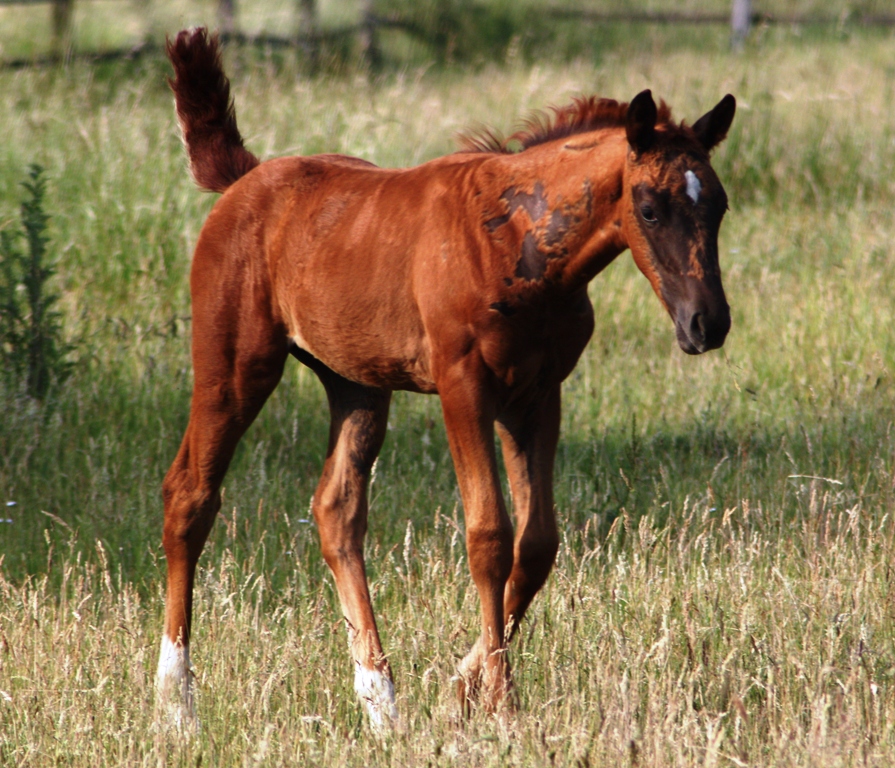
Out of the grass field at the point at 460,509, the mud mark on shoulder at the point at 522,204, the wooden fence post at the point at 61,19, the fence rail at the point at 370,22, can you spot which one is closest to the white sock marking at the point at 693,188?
the mud mark on shoulder at the point at 522,204

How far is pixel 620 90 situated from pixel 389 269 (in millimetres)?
7849

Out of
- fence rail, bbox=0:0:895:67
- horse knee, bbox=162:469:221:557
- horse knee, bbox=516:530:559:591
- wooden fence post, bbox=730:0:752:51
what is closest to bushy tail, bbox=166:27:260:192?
horse knee, bbox=162:469:221:557

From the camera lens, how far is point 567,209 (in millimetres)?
3195

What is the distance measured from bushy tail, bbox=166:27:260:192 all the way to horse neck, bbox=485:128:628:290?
4.57ft

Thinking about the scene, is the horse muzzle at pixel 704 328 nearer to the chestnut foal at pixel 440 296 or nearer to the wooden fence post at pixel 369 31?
the chestnut foal at pixel 440 296

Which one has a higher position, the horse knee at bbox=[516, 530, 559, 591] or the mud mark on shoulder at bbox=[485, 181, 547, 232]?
the mud mark on shoulder at bbox=[485, 181, 547, 232]

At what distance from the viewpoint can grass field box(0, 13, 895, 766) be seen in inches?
134

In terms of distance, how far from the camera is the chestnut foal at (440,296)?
302 centimetres

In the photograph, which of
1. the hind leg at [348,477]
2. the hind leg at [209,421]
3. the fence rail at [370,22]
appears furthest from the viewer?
the fence rail at [370,22]

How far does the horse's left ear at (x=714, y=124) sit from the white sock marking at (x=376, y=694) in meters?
1.90

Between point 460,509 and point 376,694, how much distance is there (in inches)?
70.6

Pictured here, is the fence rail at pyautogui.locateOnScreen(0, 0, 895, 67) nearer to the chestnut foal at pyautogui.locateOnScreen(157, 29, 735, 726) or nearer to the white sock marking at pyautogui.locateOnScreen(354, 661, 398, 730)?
the chestnut foal at pyautogui.locateOnScreen(157, 29, 735, 726)

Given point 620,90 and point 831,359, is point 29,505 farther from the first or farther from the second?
point 620,90

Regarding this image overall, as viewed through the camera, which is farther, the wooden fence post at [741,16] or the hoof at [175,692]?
the wooden fence post at [741,16]
